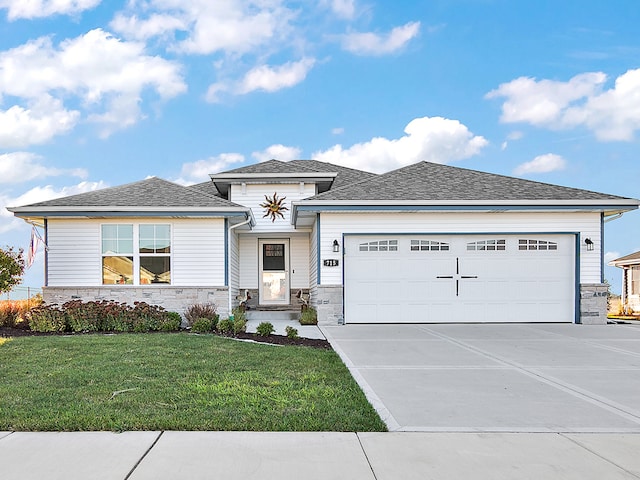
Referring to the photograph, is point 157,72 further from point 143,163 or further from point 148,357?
point 148,357

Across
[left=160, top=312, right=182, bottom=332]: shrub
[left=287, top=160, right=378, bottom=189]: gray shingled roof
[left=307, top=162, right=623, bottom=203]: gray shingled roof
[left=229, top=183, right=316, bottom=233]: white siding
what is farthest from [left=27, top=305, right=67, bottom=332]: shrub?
[left=287, top=160, right=378, bottom=189]: gray shingled roof

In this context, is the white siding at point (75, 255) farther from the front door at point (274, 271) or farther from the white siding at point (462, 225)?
the white siding at point (462, 225)

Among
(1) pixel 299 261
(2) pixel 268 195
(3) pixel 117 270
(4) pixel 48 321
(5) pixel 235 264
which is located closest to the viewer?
(4) pixel 48 321

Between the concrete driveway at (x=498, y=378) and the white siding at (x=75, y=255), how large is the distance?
22.7ft

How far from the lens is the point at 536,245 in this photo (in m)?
13.9

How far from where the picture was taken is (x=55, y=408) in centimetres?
490

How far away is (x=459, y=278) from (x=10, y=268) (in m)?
11.6

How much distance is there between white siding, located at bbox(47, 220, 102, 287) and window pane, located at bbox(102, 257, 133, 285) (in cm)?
13

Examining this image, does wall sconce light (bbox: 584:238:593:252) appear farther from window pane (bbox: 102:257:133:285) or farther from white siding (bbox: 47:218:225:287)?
window pane (bbox: 102:257:133:285)

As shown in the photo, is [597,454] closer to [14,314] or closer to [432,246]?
[432,246]

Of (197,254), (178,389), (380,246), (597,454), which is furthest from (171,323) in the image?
(597,454)

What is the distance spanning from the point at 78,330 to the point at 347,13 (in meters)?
10.8

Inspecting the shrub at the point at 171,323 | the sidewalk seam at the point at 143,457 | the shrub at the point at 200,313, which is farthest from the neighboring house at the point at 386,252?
the sidewalk seam at the point at 143,457

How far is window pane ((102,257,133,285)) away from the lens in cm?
1370
